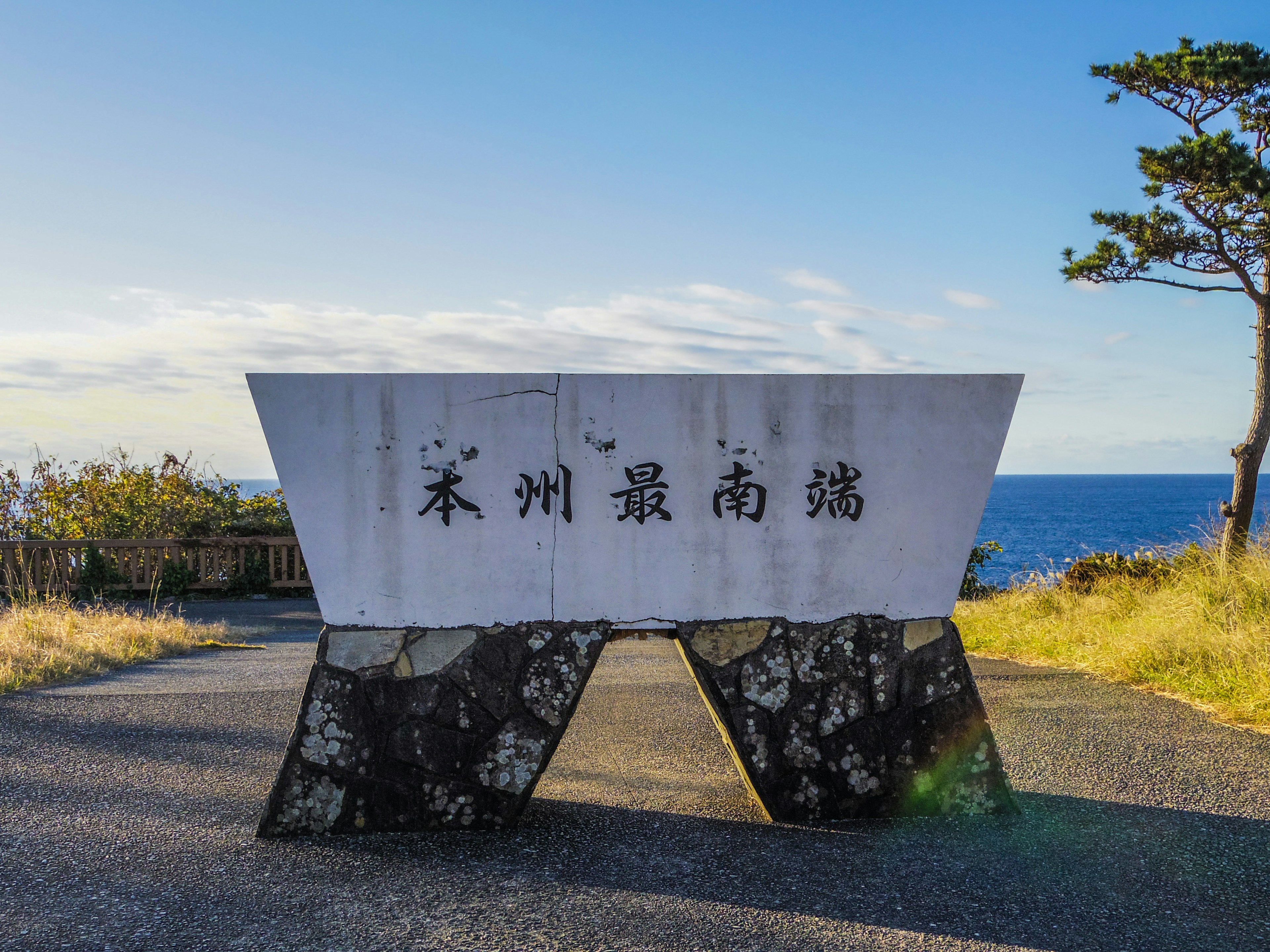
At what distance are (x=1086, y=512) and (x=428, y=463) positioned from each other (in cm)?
8201

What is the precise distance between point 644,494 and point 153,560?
12.8 m

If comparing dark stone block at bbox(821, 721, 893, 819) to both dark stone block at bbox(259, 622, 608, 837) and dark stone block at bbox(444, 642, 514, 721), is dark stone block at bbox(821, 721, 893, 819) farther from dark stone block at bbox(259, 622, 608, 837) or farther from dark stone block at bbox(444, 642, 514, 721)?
dark stone block at bbox(444, 642, 514, 721)

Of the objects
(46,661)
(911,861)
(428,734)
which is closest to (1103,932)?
(911,861)

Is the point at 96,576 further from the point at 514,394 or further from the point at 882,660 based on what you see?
the point at 882,660

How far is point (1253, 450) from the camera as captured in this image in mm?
10109

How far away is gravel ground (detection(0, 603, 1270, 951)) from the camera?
301 cm

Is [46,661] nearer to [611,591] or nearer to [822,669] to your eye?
[611,591]

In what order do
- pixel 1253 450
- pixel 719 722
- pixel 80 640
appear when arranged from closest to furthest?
pixel 719 722 < pixel 80 640 < pixel 1253 450

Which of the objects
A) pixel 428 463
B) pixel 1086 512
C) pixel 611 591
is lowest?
pixel 1086 512

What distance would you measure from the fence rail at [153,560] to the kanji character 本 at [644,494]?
450 inches

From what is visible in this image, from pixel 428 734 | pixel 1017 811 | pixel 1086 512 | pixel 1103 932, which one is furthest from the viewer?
pixel 1086 512

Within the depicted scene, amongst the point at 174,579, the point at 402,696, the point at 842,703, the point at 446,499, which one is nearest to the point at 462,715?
the point at 402,696

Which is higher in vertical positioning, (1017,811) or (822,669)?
(822,669)

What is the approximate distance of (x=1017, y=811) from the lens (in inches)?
165
